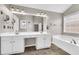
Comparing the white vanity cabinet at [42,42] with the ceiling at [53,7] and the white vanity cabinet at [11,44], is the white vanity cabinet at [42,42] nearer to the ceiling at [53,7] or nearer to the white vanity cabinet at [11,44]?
the white vanity cabinet at [11,44]

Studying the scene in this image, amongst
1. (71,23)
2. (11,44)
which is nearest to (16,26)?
(11,44)

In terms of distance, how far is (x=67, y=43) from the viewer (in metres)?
2.00

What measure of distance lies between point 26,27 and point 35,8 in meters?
0.47

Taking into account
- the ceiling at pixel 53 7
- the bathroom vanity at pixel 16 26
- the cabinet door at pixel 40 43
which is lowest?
the cabinet door at pixel 40 43

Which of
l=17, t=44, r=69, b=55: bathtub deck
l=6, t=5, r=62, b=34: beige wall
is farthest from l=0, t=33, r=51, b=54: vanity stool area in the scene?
l=6, t=5, r=62, b=34: beige wall

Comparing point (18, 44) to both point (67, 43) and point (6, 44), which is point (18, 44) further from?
point (67, 43)

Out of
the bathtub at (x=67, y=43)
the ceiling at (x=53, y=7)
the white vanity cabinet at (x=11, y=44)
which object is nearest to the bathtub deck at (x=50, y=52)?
the bathtub at (x=67, y=43)

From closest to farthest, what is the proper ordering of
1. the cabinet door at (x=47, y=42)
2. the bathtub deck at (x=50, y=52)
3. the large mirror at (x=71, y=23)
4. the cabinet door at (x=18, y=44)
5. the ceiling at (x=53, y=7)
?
the ceiling at (x=53, y=7), the large mirror at (x=71, y=23), the bathtub deck at (x=50, y=52), the cabinet door at (x=47, y=42), the cabinet door at (x=18, y=44)

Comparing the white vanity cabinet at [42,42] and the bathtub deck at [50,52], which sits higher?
the white vanity cabinet at [42,42]

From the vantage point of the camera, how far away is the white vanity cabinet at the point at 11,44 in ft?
6.52

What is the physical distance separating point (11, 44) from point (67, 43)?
1370mm

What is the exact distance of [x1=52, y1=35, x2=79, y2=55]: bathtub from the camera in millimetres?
1846

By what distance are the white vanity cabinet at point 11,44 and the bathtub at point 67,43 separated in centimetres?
90

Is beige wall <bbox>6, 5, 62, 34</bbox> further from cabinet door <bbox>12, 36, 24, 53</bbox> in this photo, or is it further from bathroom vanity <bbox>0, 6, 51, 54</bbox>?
cabinet door <bbox>12, 36, 24, 53</bbox>
